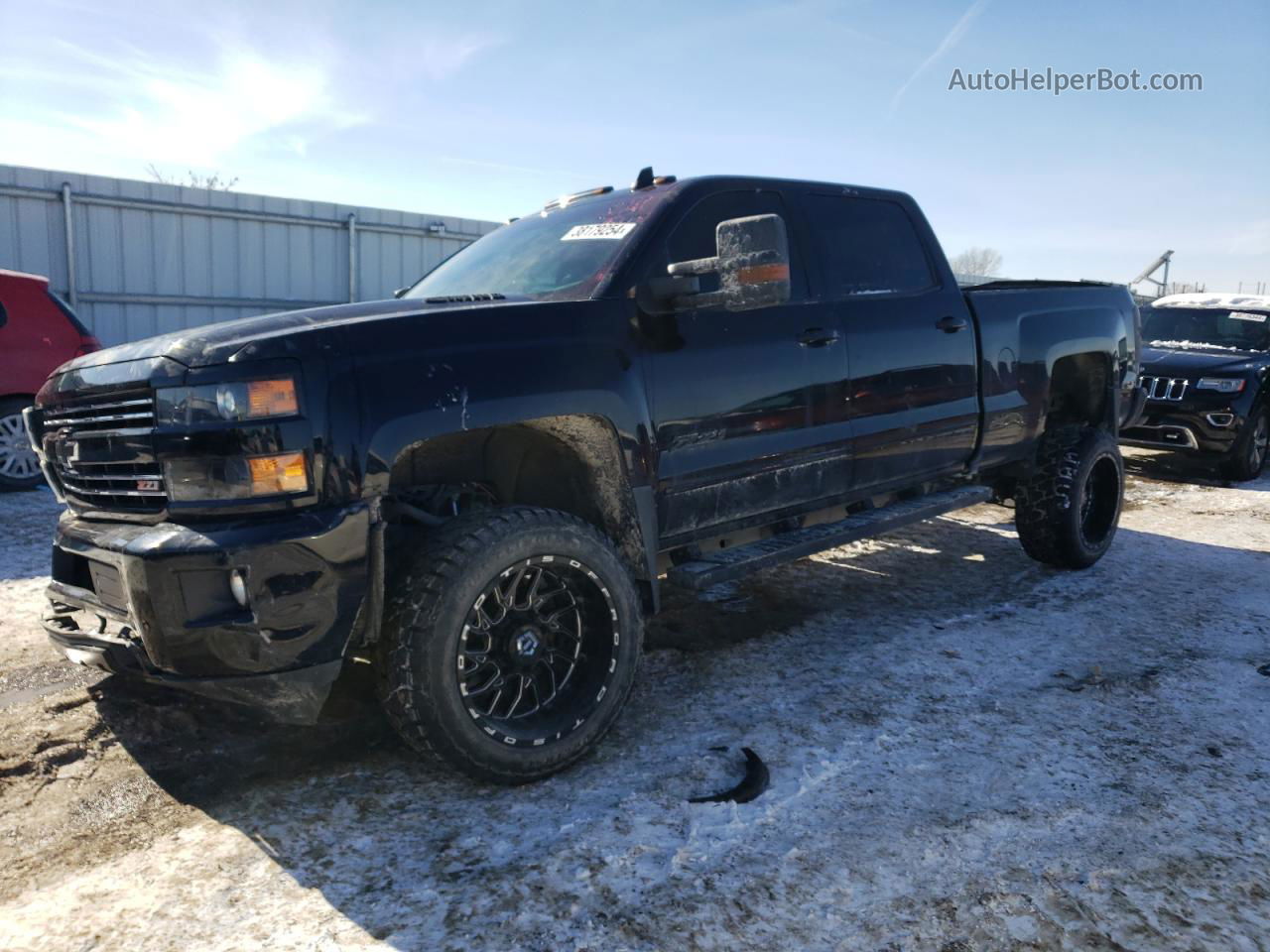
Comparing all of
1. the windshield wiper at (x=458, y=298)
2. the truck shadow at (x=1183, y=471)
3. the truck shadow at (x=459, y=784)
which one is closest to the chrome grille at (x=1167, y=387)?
the truck shadow at (x=1183, y=471)

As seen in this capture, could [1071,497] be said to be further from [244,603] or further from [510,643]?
[244,603]

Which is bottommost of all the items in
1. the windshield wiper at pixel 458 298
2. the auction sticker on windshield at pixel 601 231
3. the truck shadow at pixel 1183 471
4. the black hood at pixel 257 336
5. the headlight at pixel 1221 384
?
the truck shadow at pixel 1183 471

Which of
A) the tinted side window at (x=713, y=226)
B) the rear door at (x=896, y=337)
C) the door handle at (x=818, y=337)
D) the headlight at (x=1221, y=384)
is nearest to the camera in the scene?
the tinted side window at (x=713, y=226)

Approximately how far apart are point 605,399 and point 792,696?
Answer: 55.6 inches

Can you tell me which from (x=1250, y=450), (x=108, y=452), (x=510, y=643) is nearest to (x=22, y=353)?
(x=108, y=452)

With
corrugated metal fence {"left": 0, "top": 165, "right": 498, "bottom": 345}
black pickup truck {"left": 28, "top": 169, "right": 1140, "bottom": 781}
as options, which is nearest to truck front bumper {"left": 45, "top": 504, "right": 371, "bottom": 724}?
black pickup truck {"left": 28, "top": 169, "right": 1140, "bottom": 781}

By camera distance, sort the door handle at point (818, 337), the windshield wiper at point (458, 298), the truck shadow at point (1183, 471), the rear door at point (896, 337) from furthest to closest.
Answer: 1. the truck shadow at point (1183, 471)
2. the rear door at point (896, 337)
3. the door handle at point (818, 337)
4. the windshield wiper at point (458, 298)

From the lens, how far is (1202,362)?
9078 mm

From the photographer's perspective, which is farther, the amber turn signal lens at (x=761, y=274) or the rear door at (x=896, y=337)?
the rear door at (x=896, y=337)

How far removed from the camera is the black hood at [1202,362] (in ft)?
29.4

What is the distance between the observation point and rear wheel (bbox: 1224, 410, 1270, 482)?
8.90 metres

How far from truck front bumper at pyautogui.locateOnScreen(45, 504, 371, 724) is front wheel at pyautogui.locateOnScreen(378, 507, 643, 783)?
191 mm

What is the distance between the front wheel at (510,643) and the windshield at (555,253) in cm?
93

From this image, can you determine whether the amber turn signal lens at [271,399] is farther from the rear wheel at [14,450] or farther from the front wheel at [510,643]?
the rear wheel at [14,450]
